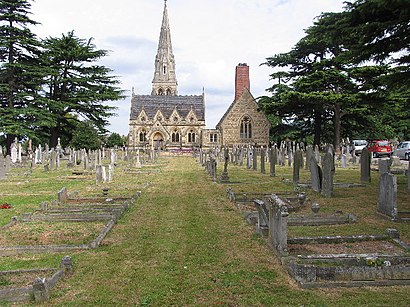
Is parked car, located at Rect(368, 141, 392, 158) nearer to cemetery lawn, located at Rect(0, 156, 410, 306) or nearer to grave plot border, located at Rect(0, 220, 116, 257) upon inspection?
cemetery lawn, located at Rect(0, 156, 410, 306)

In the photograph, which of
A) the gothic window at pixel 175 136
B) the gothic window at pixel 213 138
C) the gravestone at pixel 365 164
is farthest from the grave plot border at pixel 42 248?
the gothic window at pixel 175 136

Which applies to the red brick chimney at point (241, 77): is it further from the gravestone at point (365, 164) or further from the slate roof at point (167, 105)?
the gravestone at point (365, 164)

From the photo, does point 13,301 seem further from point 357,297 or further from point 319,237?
point 319,237

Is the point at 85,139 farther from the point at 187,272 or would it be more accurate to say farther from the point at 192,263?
the point at 187,272

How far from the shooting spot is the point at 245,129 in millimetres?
64062

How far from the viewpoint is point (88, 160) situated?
87.4 feet

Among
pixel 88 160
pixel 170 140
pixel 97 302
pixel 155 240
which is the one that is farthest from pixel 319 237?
pixel 170 140

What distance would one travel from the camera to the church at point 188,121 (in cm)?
6372

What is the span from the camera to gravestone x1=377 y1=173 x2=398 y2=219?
9515 mm

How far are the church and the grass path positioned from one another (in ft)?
178

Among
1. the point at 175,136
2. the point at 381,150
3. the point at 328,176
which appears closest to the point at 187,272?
the point at 328,176

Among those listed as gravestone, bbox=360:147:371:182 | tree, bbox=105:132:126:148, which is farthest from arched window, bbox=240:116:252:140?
gravestone, bbox=360:147:371:182

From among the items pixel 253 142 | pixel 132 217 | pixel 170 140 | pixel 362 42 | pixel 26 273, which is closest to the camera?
pixel 26 273

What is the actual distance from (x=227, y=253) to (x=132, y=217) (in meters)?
4.00
